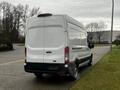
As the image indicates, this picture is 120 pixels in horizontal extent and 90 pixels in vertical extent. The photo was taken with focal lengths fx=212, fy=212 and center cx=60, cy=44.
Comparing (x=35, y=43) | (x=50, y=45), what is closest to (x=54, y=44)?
(x=50, y=45)

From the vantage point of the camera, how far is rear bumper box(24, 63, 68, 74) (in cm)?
823

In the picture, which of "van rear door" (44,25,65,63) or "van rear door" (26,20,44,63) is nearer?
"van rear door" (44,25,65,63)

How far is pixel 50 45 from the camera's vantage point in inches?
334

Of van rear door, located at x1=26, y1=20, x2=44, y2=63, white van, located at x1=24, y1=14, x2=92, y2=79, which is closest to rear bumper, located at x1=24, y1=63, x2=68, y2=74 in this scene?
white van, located at x1=24, y1=14, x2=92, y2=79

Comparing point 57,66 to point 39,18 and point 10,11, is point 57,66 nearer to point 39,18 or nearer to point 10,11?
point 39,18

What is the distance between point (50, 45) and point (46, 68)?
93cm

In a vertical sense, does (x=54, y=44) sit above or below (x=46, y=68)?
above

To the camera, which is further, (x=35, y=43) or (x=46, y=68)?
(x=35, y=43)

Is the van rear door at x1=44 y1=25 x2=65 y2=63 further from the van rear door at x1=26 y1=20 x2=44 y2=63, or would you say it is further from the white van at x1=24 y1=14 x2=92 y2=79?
the van rear door at x1=26 y1=20 x2=44 y2=63

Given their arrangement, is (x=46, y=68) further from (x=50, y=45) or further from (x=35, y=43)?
(x=35, y=43)

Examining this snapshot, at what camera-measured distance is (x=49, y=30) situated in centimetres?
854

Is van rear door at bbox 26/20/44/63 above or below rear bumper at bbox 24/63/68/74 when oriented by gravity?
Result: above

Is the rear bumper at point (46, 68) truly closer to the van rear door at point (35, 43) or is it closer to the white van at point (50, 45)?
the white van at point (50, 45)

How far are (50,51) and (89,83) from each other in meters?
1.96
